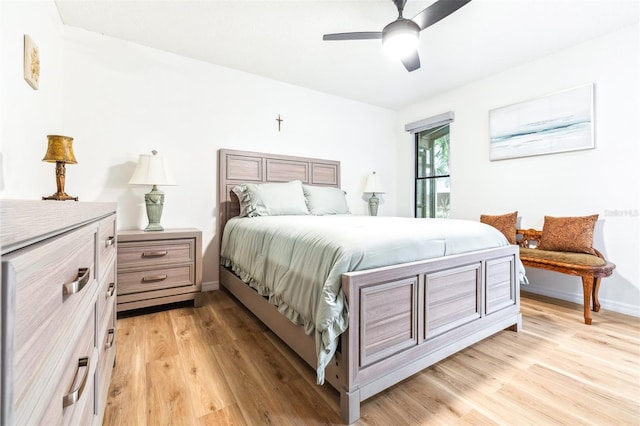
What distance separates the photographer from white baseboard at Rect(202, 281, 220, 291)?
3.14m

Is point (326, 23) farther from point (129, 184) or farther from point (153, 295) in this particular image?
point (153, 295)

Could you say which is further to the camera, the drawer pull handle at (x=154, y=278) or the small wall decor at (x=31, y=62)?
the drawer pull handle at (x=154, y=278)

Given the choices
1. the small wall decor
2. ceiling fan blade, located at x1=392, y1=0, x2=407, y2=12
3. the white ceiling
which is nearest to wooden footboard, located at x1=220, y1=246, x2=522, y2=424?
ceiling fan blade, located at x1=392, y1=0, x2=407, y2=12

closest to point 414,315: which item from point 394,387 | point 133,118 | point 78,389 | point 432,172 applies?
point 394,387

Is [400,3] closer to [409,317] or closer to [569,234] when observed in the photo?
[409,317]

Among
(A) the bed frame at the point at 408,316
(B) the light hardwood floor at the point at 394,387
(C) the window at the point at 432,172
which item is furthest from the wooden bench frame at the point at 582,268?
(C) the window at the point at 432,172

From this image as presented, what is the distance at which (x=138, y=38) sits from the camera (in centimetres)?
274

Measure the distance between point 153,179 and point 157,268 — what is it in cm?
78

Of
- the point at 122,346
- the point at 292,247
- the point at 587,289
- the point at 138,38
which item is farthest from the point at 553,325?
the point at 138,38

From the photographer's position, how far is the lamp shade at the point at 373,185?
421cm

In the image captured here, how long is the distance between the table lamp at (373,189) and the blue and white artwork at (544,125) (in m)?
1.46

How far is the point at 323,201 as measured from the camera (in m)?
3.32

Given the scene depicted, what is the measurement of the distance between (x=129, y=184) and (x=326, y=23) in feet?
7.69

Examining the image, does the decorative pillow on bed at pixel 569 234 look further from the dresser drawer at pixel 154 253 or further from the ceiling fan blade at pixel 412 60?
the dresser drawer at pixel 154 253
